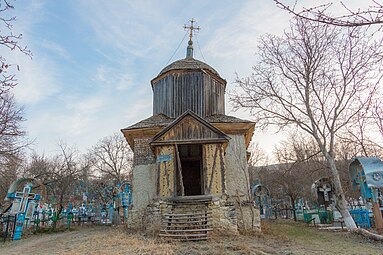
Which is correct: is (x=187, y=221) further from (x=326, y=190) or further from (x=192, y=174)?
(x=326, y=190)

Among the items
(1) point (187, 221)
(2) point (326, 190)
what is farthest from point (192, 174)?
(2) point (326, 190)

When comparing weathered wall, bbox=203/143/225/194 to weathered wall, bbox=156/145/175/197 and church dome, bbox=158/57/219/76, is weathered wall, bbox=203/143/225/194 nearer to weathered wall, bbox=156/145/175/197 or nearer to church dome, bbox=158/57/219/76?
weathered wall, bbox=156/145/175/197

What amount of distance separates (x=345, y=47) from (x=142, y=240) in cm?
1465

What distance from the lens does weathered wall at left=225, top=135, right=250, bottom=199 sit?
14.2 metres

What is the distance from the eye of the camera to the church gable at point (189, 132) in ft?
42.2

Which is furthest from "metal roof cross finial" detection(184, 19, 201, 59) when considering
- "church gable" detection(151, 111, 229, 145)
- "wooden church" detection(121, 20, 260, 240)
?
"church gable" detection(151, 111, 229, 145)

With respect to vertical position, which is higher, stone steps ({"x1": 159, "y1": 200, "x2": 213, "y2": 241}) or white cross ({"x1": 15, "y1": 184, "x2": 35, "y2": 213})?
white cross ({"x1": 15, "y1": 184, "x2": 35, "y2": 213})

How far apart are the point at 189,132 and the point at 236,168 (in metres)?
3.49

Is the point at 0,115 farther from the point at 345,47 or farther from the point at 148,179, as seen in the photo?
the point at 345,47

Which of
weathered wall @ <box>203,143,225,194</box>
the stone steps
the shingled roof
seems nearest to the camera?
the stone steps

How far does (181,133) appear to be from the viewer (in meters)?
13.1

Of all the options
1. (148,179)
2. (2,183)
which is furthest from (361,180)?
(2,183)

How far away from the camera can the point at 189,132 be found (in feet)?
42.9

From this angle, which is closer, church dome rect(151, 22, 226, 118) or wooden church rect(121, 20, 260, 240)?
wooden church rect(121, 20, 260, 240)
